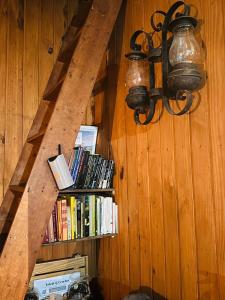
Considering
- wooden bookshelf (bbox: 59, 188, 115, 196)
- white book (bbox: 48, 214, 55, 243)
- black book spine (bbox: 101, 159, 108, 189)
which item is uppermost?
black book spine (bbox: 101, 159, 108, 189)

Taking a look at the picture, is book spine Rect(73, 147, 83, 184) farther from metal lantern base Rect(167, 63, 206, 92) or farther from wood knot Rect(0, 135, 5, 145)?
metal lantern base Rect(167, 63, 206, 92)

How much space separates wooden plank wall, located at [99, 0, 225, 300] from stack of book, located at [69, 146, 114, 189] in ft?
0.22

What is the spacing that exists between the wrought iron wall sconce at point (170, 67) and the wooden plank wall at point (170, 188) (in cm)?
8

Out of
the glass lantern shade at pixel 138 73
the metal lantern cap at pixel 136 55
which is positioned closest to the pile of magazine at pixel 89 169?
the glass lantern shade at pixel 138 73

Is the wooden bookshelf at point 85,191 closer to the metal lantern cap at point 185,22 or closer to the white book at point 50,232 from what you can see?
the white book at point 50,232

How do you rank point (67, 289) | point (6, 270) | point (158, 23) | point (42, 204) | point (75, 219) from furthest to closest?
point (67, 289) → point (75, 219) → point (158, 23) → point (42, 204) → point (6, 270)

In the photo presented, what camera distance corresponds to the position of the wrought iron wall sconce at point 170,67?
48.4 inches

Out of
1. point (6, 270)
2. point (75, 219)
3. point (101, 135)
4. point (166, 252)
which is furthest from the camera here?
point (101, 135)

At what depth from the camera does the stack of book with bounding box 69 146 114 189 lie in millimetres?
1747

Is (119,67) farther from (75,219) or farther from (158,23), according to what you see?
(75,219)

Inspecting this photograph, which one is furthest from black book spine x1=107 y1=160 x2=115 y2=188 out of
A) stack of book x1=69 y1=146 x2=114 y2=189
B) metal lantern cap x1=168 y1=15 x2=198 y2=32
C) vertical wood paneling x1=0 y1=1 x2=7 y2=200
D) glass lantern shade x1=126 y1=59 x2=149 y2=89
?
metal lantern cap x1=168 y1=15 x2=198 y2=32

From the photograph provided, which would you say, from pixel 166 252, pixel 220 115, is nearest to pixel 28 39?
pixel 220 115

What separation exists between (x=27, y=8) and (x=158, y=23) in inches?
36.6

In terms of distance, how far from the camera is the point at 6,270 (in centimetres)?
120
